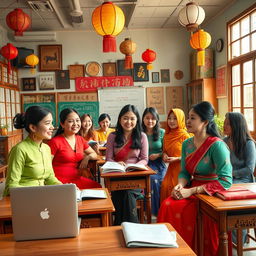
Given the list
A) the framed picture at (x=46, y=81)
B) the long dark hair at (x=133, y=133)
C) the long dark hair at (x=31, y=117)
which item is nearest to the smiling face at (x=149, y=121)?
the long dark hair at (x=133, y=133)

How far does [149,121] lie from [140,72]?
390cm

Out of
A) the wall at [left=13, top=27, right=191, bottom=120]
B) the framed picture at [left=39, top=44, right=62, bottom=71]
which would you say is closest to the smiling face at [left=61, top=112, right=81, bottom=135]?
the wall at [left=13, top=27, right=191, bottom=120]

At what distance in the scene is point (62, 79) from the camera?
7.08 meters

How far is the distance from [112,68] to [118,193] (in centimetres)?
Result: 490

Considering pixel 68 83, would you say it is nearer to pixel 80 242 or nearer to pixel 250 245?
pixel 250 245

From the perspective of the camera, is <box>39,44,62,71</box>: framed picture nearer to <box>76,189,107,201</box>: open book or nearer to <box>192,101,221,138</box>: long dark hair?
<box>192,101,221,138</box>: long dark hair

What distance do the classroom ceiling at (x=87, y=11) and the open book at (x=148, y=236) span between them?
4558mm

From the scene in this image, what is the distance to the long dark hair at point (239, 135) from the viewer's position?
8.63 feet

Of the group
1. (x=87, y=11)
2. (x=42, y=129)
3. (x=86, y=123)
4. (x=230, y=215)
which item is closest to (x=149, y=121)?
(x=86, y=123)

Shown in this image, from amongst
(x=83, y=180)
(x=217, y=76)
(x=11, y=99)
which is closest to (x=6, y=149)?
(x=11, y=99)

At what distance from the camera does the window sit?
4.79 metres

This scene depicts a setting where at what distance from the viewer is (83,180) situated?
274 centimetres

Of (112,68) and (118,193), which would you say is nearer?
(118,193)

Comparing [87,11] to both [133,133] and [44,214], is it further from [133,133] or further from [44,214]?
[44,214]
